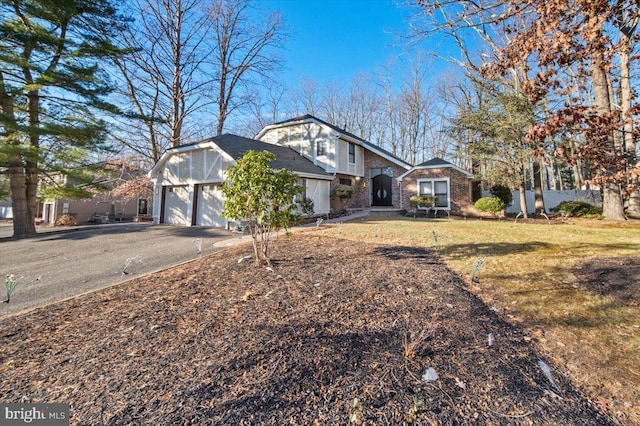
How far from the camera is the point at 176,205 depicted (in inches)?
556

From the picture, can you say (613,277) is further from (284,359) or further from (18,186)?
(18,186)

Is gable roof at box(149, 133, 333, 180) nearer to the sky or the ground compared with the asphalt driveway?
nearer to the sky

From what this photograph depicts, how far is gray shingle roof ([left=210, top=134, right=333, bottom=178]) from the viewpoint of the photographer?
12.0 metres

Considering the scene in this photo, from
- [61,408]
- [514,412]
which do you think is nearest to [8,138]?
[61,408]

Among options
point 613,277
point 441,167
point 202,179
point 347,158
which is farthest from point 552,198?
point 202,179

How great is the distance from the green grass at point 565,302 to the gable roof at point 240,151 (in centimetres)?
695

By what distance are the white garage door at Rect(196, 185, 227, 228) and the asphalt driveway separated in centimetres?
135

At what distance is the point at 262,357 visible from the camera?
7.58ft

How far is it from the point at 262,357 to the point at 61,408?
1.36 meters

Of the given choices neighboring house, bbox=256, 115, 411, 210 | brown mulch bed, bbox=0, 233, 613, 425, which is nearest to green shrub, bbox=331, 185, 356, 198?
neighboring house, bbox=256, 115, 411, 210

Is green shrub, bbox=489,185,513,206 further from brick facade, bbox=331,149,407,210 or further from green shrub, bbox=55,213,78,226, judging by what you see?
green shrub, bbox=55,213,78,226

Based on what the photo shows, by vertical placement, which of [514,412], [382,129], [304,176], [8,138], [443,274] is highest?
[382,129]

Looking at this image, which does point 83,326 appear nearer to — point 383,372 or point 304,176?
point 383,372

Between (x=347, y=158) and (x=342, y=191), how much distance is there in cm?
243
